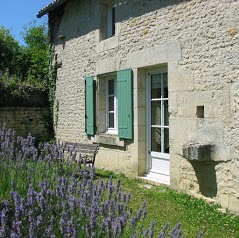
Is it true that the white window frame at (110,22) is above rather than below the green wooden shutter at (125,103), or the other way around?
above

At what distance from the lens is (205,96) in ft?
16.9

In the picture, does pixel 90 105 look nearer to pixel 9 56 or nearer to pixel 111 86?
pixel 111 86

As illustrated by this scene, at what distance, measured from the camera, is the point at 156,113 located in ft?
21.5

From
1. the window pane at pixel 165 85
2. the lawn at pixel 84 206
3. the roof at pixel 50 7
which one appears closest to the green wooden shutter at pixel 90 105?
the lawn at pixel 84 206

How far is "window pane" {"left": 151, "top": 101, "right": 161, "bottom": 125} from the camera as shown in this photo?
646 cm

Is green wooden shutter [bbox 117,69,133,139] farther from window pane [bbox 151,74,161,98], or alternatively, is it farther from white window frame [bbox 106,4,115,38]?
white window frame [bbox 106,4,115,38]

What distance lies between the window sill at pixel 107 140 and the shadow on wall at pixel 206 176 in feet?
7.13

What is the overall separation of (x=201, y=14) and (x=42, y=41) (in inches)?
709

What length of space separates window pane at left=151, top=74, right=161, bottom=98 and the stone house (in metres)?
0.02

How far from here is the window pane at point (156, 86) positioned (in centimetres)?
646

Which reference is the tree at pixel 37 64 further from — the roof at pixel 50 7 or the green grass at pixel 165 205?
the green grass at pixel 165 205

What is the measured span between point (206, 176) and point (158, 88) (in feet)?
6.91

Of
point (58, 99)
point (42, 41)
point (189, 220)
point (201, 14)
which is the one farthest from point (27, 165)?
point (42, 41)

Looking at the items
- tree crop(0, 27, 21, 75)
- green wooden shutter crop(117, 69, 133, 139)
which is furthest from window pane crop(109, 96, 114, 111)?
tree crop(0, 27, 21, 75)
